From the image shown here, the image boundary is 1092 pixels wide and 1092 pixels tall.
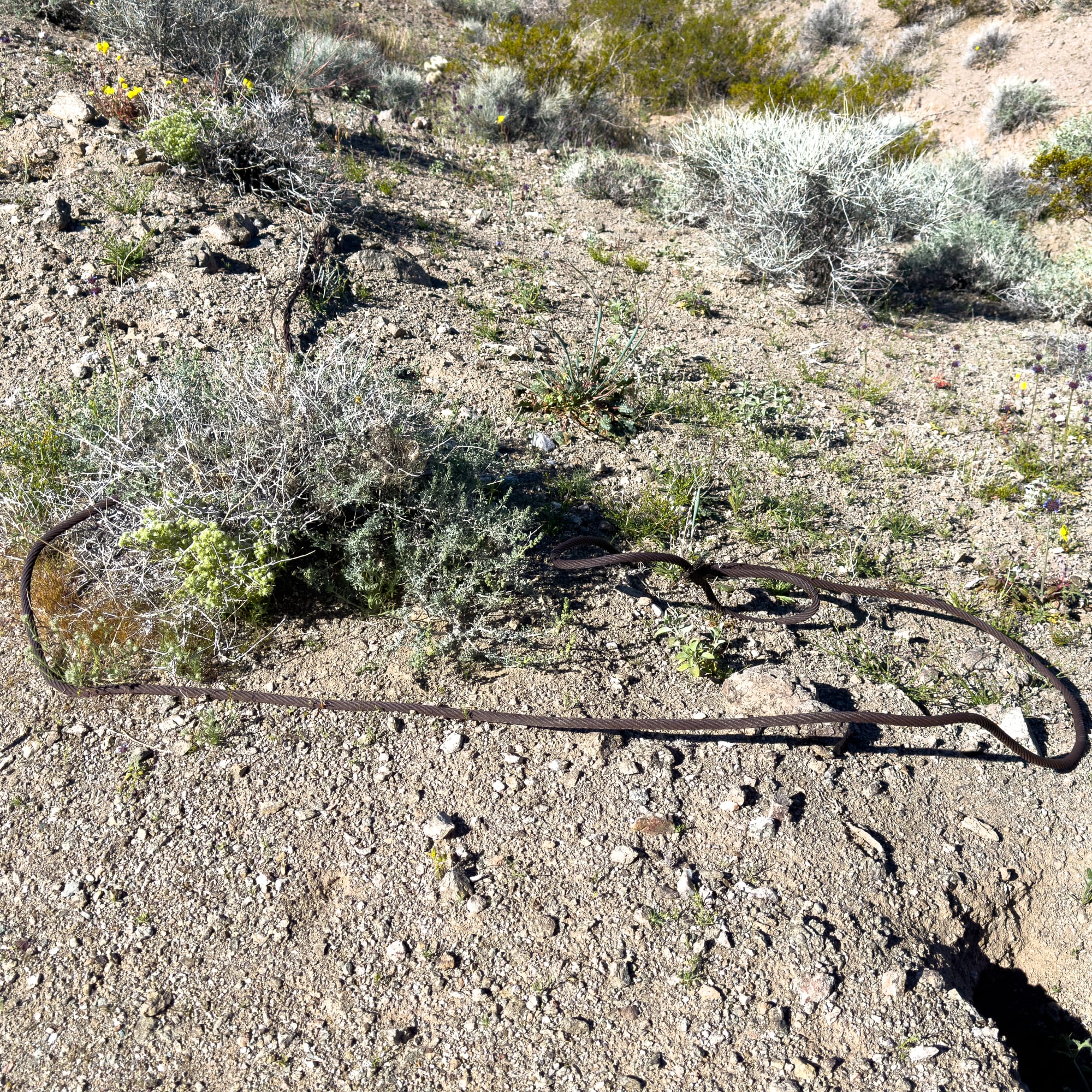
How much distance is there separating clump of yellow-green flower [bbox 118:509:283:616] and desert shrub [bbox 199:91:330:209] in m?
2.72

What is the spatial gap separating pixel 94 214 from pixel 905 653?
4.44 m

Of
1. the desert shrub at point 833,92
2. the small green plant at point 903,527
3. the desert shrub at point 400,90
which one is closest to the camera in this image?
the small green plant at point 903,527

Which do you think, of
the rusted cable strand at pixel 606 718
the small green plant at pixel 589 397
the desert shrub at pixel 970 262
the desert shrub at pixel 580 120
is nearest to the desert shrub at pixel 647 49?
the desert shrub at pixel 580 120

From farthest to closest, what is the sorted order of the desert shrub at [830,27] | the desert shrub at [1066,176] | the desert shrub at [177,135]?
the desert shrub at [830,27], the desert shrub at [1066,176], the desert shrub at [177,135]

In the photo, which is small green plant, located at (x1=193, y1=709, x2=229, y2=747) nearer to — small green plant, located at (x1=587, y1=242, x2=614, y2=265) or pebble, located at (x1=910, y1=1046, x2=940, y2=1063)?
pebble, located at (x1=910, y1=1046, x2=940, y2=1063)

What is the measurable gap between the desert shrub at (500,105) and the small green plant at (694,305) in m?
2.84

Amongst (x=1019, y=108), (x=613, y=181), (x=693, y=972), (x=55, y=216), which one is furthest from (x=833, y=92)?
(x=693, y=972)

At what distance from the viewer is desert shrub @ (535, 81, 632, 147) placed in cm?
709

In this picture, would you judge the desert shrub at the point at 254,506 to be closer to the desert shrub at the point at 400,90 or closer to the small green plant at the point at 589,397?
the small green plant at the point at 589,397

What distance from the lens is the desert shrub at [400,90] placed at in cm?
659

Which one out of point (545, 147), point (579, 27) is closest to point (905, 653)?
A: point (545, 147)

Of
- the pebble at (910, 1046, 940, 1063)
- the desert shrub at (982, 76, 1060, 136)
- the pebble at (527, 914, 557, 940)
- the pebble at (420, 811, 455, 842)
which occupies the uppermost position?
the desert shrub at (982, 76, 1060, 136)

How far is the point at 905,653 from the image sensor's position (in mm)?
3016

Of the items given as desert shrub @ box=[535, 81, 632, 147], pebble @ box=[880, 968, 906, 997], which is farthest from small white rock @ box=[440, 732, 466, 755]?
desert shrub @ box=[535, 81, 632, 147]
